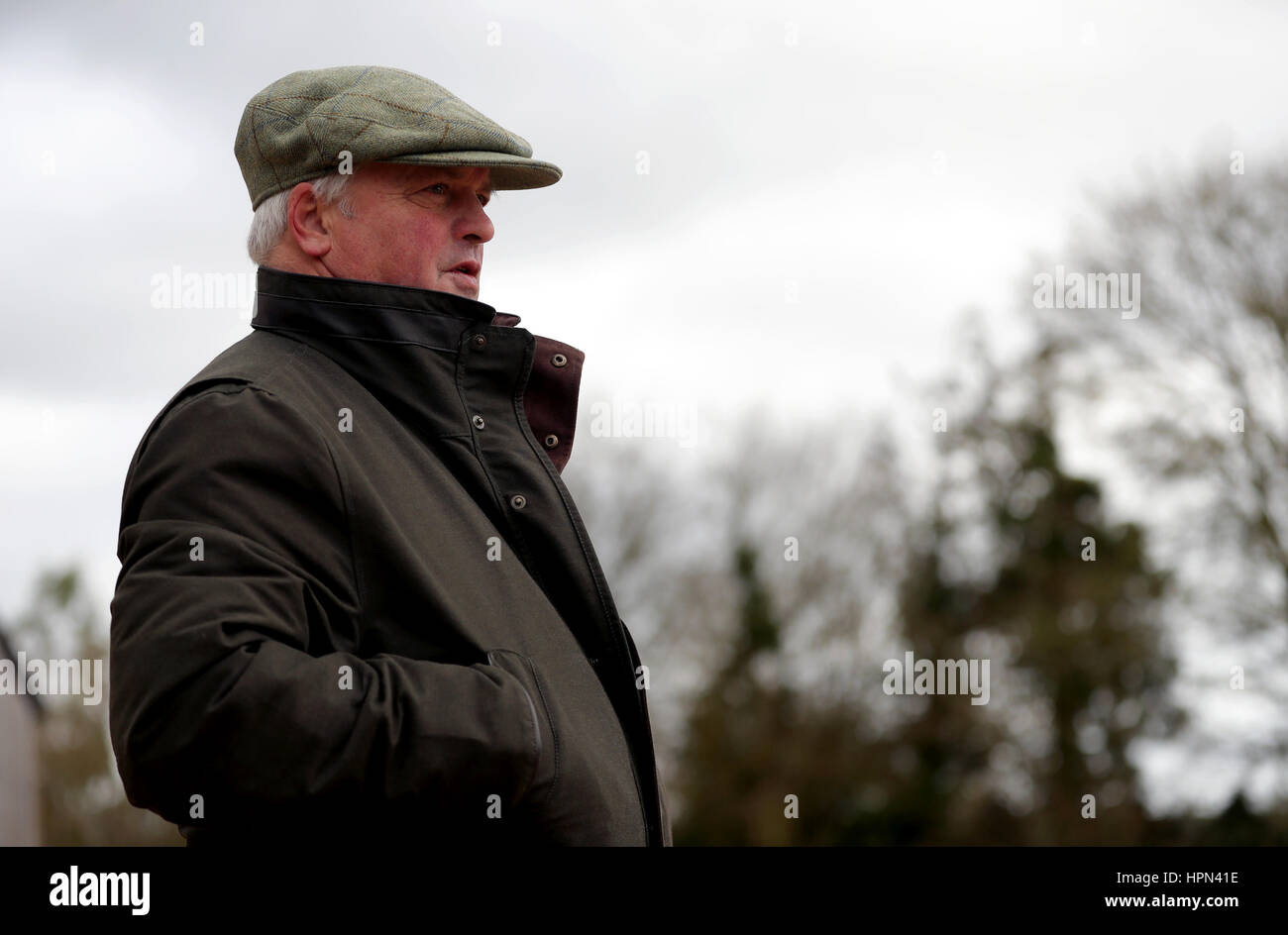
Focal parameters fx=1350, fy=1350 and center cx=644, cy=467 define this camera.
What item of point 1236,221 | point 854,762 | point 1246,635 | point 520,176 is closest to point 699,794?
point 854,762

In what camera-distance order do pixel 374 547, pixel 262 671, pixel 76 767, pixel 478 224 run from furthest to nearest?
pixel 76 767 → pixel 478 224 → pixel 374 547 → pixel 262 671

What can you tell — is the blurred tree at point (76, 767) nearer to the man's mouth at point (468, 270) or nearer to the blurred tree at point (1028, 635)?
the blurred tree at point (1028, 635)

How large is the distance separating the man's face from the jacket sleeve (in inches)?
18.2

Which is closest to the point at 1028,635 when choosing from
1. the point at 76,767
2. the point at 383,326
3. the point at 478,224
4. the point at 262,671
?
the point at 76,767

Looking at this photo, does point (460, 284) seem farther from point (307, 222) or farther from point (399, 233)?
point (307, 222)

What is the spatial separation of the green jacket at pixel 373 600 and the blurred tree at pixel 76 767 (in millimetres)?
21430

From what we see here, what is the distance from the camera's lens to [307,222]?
232 centimetres

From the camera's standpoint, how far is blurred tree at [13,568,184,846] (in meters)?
23.2

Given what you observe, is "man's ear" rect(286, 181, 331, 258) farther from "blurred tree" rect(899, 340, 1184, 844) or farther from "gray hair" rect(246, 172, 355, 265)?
"blurred tree" rect(899, 340, 1184, 844)

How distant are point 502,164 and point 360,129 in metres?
0.24

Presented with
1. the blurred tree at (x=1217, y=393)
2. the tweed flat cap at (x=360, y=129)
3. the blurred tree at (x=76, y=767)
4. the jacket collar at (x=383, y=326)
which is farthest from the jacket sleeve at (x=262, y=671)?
the blurred tree at (x=76, y=767)

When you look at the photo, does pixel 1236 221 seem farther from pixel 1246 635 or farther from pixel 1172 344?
pixel 1246 635

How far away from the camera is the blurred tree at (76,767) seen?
76.1 feet

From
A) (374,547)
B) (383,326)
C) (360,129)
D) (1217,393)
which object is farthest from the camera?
(1217,393)
